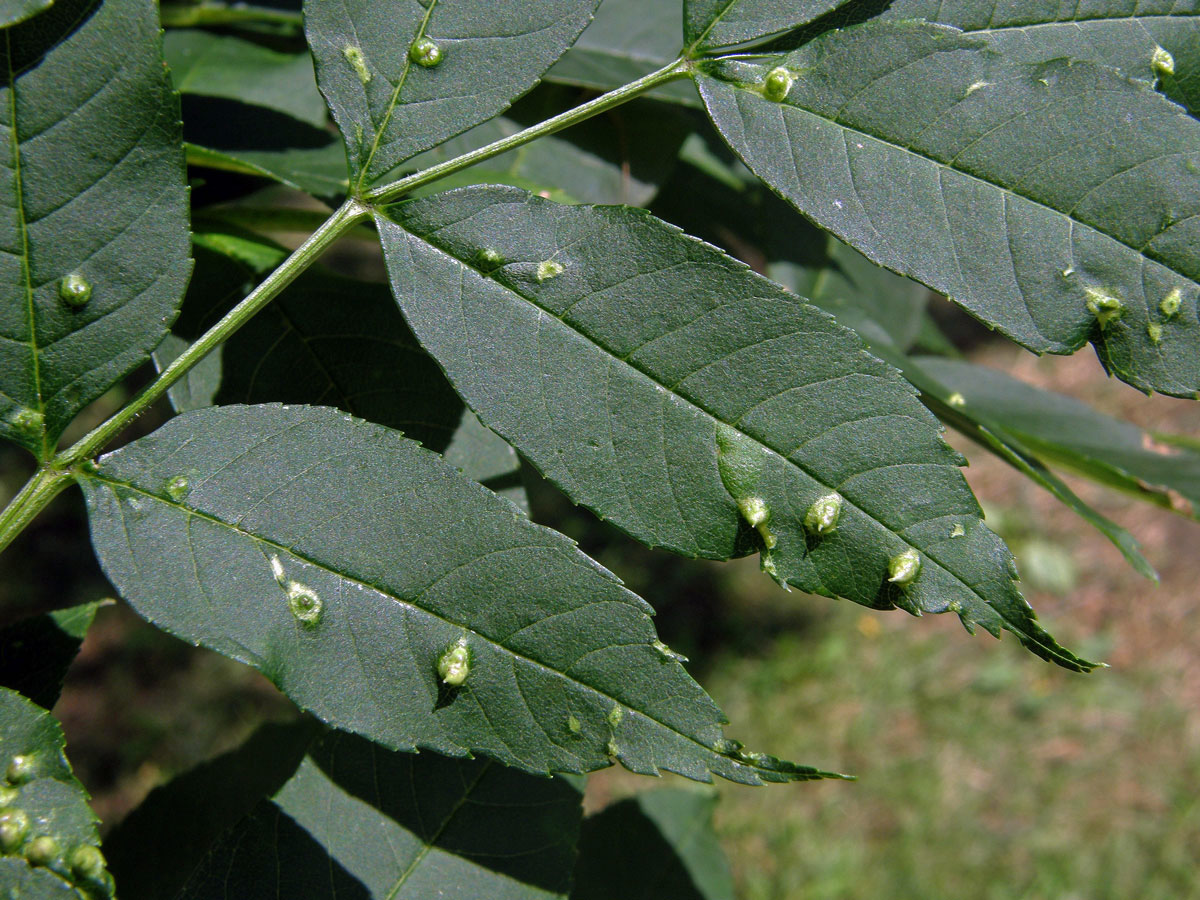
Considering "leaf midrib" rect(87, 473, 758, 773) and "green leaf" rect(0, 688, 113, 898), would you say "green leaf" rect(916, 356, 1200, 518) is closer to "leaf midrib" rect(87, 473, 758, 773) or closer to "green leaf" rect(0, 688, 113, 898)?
"leaf midrib" rect(87, 473, 758, 773)

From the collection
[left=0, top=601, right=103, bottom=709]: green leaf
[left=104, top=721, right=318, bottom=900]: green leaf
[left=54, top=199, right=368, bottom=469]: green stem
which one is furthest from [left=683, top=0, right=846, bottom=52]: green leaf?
[left=104, top=721, right=318, bottom=900]: green leaf

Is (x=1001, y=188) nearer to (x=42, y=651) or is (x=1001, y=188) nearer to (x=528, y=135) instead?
(x=528, y=135)

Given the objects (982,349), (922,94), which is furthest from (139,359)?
(982,349)

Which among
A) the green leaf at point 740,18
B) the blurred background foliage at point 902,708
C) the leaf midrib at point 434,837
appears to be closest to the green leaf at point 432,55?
the green leaf at point 740,18

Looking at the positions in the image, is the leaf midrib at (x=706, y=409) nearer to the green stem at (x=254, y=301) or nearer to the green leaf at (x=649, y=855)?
the green stem at (x=254, y=301)

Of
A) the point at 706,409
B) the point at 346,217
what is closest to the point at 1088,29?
the point at 706,409
